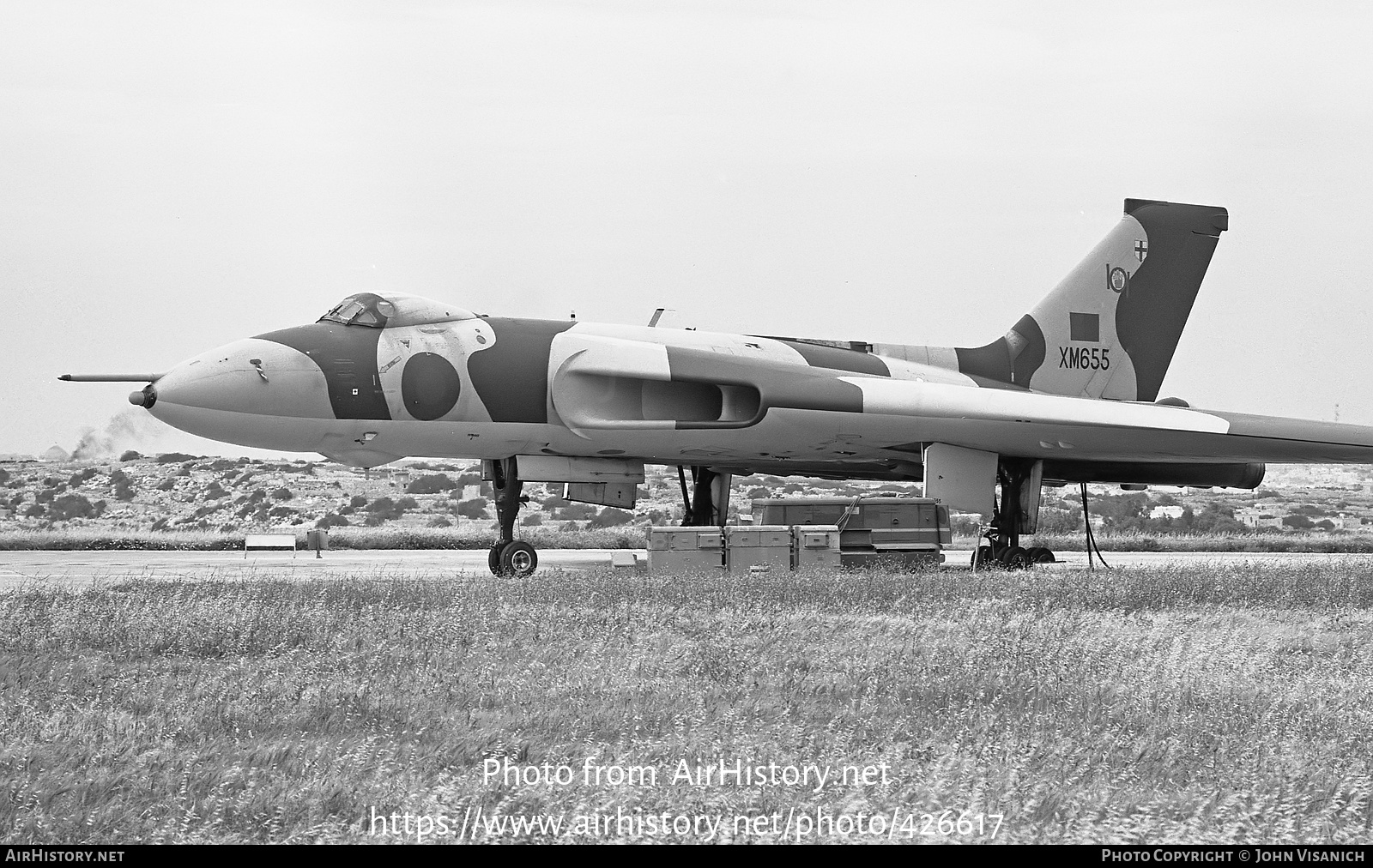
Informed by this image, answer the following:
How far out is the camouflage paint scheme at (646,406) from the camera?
1400 cm

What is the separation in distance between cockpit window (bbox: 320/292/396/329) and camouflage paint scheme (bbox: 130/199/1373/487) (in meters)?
0.02

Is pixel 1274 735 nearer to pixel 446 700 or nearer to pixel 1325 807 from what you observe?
pixel 1325 807

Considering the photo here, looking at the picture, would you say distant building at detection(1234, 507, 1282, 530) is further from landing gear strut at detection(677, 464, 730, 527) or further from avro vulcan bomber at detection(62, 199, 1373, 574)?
landing gear strut at detection(677, 464, 730, 527)

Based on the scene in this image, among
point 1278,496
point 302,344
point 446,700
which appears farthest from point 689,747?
point 1278,496

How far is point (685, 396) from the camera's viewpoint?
15.5 metres

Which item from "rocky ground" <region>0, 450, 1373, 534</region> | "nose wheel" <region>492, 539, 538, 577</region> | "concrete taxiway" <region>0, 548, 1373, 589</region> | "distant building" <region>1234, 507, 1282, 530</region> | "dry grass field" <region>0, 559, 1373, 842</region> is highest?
"dry grass field" <region>0, 559, 1373, 842</region>

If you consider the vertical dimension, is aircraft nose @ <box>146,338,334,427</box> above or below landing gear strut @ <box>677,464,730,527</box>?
above

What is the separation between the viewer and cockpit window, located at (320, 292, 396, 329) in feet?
47.9

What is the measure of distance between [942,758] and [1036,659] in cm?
269

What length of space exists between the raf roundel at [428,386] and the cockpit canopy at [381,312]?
1.71ft

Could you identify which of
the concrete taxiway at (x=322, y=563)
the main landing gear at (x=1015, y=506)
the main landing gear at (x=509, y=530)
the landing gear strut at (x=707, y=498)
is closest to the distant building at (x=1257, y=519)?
the concrete taxiway at (x=322, y=563)

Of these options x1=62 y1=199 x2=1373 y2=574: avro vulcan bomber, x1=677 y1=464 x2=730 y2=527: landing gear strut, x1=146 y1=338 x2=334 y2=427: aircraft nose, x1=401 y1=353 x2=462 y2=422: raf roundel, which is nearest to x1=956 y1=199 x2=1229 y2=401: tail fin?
x1=62 y1=199 x2=1373 y2=574: avro vulcan bomber

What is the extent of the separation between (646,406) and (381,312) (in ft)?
10.4

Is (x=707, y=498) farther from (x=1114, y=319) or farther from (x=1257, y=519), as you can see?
(x=1257, y=519)
